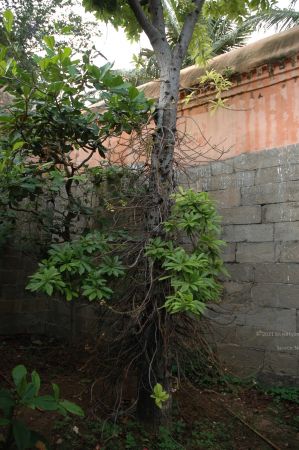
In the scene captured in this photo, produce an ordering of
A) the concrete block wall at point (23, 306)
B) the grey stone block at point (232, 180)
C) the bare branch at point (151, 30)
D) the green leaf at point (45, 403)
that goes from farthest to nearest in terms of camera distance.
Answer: the concrete block wall at point (23, 306), the grey stone block at point (232, 180), the bare branch at point (151, 30), the green leaf at point (45, 403)

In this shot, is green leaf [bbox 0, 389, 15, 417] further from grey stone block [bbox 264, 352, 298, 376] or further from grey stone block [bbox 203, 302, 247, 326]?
grey stone block [bbox 264, 352, 298, 376]

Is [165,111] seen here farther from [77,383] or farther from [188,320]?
[77,383]

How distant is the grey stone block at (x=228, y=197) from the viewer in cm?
407

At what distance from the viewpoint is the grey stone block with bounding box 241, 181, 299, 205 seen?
144 inches

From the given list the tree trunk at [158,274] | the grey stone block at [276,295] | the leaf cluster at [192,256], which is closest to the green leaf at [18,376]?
the leaf cluster at [192,256]

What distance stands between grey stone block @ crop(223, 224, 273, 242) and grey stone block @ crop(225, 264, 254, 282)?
0.84 ft

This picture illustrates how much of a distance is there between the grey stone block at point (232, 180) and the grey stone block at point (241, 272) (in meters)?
0.81

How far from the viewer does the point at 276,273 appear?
3.71 meters

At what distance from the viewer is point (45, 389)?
3627 millimetres

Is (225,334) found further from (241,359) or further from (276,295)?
(276,295)

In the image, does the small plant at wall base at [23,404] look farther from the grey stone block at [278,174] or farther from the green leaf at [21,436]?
the grey stone block at [278,174]

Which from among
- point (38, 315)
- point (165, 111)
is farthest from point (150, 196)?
point (38, 315)

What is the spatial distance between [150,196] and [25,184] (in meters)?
1.00

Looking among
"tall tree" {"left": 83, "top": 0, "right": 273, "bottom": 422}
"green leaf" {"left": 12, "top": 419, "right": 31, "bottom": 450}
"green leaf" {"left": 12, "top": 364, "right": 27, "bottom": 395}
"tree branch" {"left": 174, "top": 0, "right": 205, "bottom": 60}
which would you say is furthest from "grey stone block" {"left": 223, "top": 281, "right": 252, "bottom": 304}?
"green leaf" {"left": 12, "top": 419, "right": 31, "bottom": 450}
